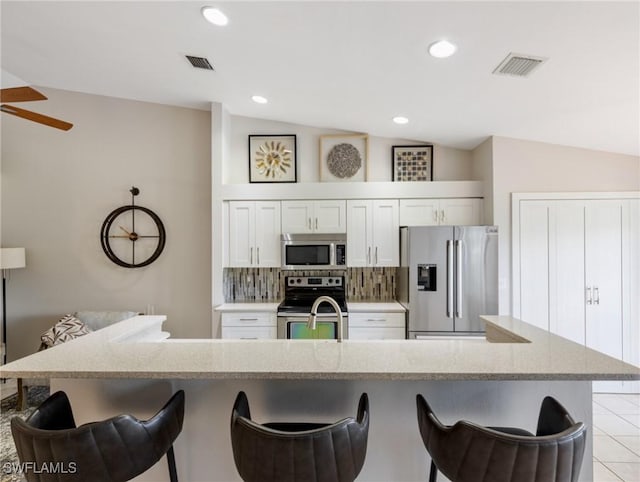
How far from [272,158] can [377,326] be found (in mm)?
Result: 2293

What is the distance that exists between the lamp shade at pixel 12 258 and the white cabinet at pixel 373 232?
3.65 metres

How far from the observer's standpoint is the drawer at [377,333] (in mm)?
3453

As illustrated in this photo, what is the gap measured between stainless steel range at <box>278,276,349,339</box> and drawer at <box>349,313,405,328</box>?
0.31ft

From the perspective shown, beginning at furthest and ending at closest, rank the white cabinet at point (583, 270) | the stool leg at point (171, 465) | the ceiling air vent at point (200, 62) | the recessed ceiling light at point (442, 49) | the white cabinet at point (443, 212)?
the white cabinet at point (443, 212) < the white cabinet at point (583, 270) < the ceiling air vent at point (200, 62) < the recessed ceiling light at point (442, 49) < the stool leg at point (171, 465)

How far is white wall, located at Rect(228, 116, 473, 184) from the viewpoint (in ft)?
13.2

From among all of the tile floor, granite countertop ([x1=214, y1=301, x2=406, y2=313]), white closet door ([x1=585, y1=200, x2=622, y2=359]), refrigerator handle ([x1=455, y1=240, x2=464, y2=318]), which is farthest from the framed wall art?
the tile floor

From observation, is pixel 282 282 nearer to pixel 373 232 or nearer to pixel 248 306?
pixel 248 306

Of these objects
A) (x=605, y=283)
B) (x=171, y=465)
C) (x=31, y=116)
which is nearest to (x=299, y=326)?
(x=171, y=465)

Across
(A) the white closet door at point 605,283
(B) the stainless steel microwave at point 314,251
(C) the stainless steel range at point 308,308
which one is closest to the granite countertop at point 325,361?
(C) the stainless steel range at point 308,308

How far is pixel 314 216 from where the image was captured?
12.2 feet

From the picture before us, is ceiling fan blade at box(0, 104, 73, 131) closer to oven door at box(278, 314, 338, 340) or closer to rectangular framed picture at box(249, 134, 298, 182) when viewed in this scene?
rectangular framed picture at box(249, 134, 298, 182)

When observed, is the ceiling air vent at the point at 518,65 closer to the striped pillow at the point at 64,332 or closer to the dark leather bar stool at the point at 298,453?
the dark leather bar stool at the point at 298,453

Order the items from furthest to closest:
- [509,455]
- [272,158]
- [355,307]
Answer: [272,158] < [355,307] < [509,455]

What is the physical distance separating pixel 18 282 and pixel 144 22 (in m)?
3.50
